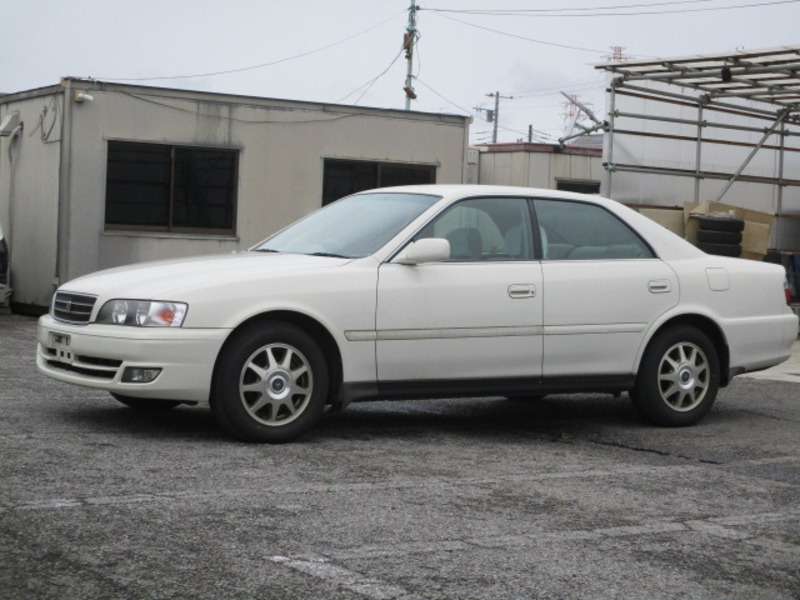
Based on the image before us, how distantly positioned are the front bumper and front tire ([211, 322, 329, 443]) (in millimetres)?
109

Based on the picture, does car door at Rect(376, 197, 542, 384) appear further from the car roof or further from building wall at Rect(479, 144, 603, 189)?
building wall at Rect(479, 144, 603, 189)

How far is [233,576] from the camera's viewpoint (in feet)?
15.7

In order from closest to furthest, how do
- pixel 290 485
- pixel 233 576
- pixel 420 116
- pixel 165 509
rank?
pixel 233 576, pixel 165 509, pixel 290 485, pixel 420 116

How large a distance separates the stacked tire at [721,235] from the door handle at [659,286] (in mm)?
9818

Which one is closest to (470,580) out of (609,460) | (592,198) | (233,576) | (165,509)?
(233,576)

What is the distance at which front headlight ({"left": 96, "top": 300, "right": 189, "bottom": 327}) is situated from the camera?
24.8 feet

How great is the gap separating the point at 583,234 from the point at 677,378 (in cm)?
112

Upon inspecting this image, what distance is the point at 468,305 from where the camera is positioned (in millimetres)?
8289

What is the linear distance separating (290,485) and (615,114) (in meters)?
13.1

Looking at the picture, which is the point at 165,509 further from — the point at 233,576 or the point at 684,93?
the point at 684,93

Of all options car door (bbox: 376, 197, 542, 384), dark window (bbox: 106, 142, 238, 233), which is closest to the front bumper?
car door (bbox: 376, 197, 542, 384)

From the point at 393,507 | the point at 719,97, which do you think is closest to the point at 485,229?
the point at 393,507

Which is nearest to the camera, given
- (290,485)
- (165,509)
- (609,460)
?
(165,509)

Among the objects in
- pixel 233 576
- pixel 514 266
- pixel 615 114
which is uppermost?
pixel 615 114
